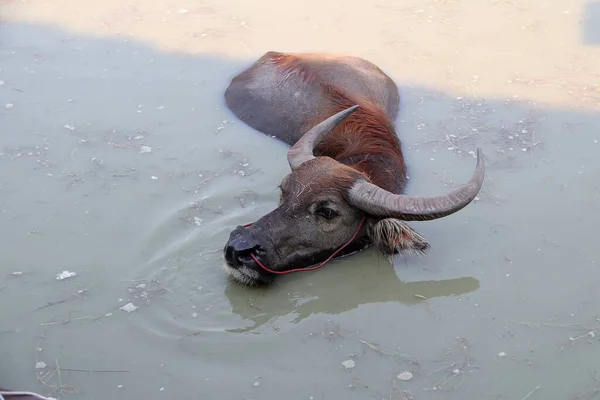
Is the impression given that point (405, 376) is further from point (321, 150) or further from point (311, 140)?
point (321, 150)

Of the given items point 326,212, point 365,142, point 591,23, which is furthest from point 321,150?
point 591,23

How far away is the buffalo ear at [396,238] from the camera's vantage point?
5.27 metres

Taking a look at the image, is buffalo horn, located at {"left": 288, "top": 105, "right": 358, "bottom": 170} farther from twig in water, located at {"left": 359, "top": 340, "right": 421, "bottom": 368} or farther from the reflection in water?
twig in water, located at {"left": 359, "top": 340, "right": 421, "bottom": 368}

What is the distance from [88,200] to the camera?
19.5ft

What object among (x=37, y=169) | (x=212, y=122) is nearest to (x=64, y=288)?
(x=37, y=169)

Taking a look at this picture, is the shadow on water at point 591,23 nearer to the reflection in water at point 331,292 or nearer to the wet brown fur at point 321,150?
the wet brown fur at point 321,150

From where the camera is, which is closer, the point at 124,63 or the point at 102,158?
the point at 102,158

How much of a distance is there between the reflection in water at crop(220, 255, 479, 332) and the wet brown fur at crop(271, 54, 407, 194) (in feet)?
2.57

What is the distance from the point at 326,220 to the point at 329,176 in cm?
29

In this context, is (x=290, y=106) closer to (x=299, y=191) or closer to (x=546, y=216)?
(x=299, y=191)

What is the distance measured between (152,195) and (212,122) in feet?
4.12

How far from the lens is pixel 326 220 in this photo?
17.4 feet

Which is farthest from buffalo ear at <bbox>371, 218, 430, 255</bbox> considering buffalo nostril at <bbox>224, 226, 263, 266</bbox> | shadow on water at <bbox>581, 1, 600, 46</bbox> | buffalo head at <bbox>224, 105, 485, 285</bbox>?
shadow on water at <bbox>581, 1, 600, 46</bbox>

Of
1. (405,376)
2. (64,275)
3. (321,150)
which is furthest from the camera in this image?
(321,150)
